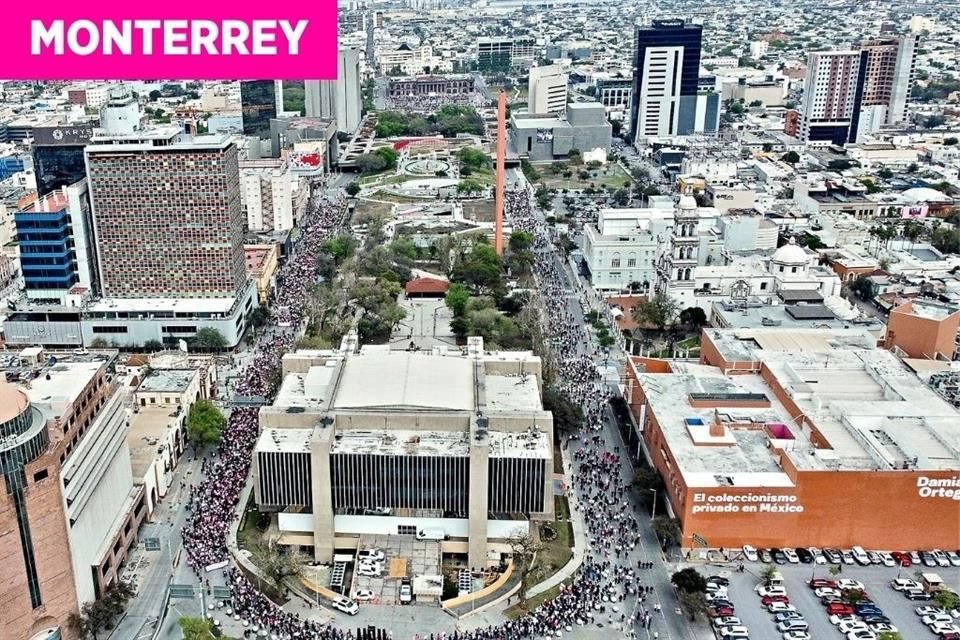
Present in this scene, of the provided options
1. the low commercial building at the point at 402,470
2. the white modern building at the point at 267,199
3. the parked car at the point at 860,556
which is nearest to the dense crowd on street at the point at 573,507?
the low commercial building at the point at 402,470

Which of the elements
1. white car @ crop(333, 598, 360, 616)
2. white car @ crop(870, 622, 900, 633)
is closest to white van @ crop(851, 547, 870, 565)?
white car @ crop(870, 622, 900, 633)

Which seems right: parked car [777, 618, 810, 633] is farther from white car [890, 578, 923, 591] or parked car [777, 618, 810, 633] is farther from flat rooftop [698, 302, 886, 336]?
flat rooftop [698, 302, 886, 336]

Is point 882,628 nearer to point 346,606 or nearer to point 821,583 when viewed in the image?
point 821,583

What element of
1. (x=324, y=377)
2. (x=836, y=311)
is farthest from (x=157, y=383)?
(x=836, y=311)

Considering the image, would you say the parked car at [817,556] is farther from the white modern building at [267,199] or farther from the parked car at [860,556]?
the white modern building at [267,199]

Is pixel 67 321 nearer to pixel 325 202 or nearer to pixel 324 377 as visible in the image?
pixel 324 377

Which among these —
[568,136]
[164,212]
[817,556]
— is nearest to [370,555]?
[817,556]
